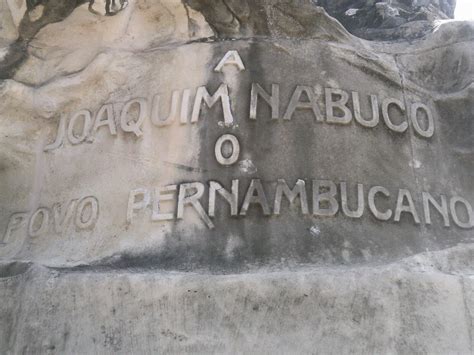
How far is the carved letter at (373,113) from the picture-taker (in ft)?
11.3

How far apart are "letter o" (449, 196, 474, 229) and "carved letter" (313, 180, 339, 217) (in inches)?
24.8

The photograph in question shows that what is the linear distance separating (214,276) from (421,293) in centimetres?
84

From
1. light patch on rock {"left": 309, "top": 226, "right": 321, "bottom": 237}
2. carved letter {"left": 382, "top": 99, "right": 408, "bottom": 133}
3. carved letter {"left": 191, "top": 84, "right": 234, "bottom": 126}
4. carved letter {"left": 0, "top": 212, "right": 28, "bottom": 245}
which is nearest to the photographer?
light patch on rock {"left": 309, "top": 226, "right": 321, "bottom": 237}

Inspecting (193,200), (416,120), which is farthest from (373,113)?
(193,200)

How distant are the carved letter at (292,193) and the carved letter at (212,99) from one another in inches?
16.0

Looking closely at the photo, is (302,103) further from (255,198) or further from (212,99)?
(255,198)

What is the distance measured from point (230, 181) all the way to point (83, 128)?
89 cm

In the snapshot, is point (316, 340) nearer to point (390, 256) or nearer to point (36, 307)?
point (390, 256)

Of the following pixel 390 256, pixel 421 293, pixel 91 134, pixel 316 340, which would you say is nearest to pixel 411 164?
pixel 390 256

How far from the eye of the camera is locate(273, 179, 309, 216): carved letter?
3182 mm

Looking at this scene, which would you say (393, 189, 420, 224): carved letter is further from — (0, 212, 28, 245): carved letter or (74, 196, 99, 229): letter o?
(0, 212, 28, 245): carved letter

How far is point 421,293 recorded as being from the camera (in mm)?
2900

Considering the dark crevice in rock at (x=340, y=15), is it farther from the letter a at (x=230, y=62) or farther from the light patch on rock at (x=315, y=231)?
the light patch on rock at (x=315, y=231)

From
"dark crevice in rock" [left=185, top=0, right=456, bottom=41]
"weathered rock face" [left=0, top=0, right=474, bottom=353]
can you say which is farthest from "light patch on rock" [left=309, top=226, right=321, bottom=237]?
"dark crevice in rock" [left=185, top=0, right=456, bottom=41]
